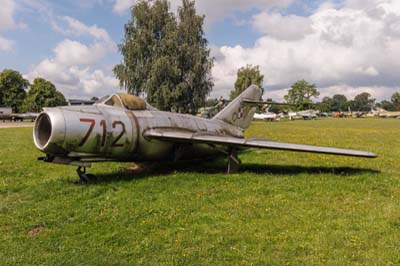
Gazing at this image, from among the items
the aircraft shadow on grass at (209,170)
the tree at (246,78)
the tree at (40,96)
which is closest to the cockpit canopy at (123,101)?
the aircraft shadow on grass at (209,170)

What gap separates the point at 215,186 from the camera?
341 inches

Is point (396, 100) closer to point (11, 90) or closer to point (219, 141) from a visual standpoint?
point (11, 90)

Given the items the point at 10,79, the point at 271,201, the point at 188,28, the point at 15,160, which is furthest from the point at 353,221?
the point at 10,79

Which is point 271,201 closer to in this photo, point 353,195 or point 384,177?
point 353,195

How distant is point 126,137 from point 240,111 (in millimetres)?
6830

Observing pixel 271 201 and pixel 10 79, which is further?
pixel 10 79

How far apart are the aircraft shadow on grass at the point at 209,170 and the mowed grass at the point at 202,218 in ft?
0.30

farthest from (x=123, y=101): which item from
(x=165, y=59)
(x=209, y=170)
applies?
(x=165, y=59)

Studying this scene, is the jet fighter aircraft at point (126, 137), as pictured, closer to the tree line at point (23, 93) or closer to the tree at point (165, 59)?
the tree at point (165, 59)

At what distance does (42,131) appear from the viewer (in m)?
8.35

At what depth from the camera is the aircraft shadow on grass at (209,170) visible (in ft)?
32.8

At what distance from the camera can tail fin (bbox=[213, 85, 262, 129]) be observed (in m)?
14.2

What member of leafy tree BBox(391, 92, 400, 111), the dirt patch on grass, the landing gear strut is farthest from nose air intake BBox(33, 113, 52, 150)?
leafy tree BBox(391, 92, 400, 111)

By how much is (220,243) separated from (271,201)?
Answer: 97.8 inches
